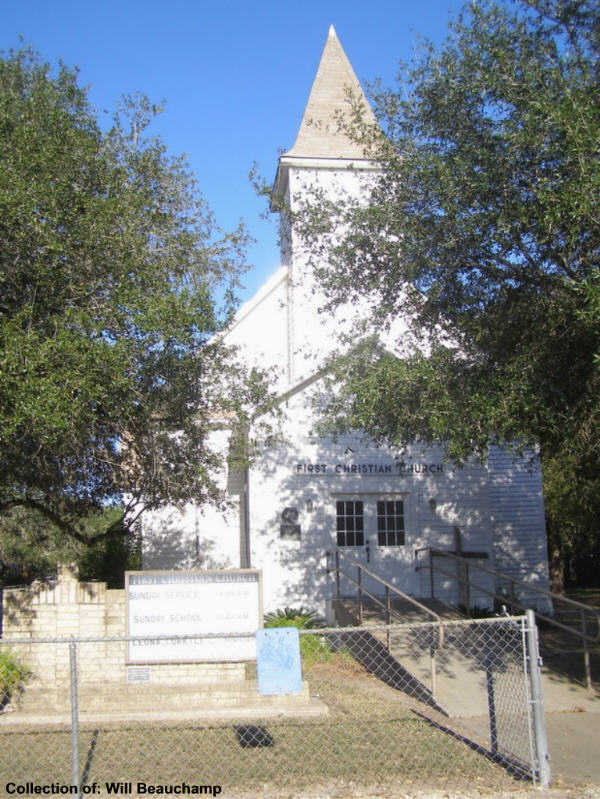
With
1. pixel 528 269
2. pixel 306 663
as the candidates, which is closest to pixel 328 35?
pixel 528 269

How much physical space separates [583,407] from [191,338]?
475cm

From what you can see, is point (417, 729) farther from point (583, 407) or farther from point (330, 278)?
point (330, 278)

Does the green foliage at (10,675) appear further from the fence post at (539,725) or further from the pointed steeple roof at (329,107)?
the pointed steeple roof at (329,107)

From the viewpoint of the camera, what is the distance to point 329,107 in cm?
2261

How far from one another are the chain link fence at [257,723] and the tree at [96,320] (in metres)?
2.40

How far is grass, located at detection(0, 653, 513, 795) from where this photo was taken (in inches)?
245

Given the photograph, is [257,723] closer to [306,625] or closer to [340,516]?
[306,625]

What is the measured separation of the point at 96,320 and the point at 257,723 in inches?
189

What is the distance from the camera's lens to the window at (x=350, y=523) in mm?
14461

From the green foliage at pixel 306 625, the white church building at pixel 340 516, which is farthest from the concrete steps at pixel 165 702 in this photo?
the white church building at pixel 340 516

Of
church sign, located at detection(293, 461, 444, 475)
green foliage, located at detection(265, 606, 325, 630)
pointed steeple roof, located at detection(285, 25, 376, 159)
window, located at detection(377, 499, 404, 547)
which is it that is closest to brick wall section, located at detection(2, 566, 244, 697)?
green foliage, located at detection(265, 606, 325, 630)

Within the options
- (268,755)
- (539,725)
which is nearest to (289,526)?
(268,755)

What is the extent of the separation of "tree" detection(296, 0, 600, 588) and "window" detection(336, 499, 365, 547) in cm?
461

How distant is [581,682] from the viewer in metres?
9.92
